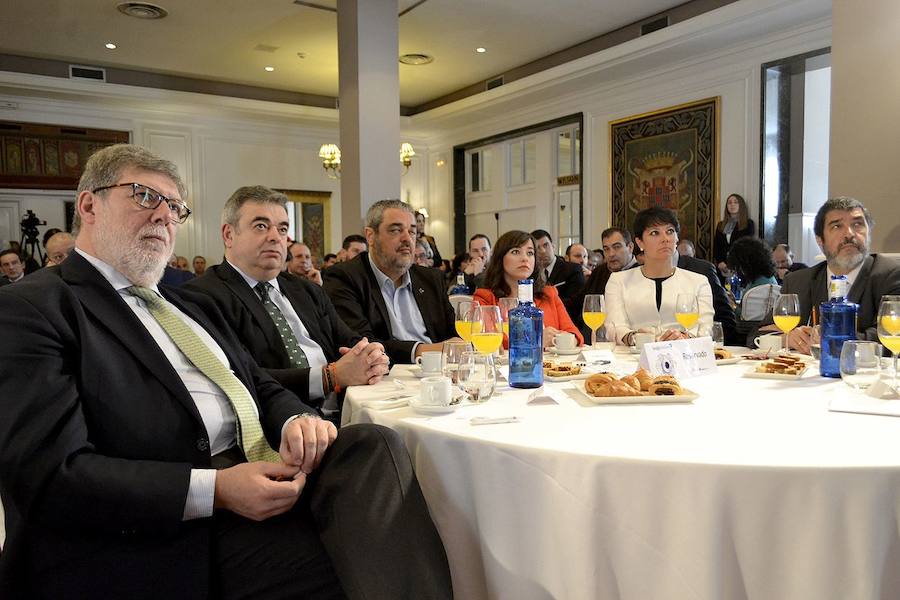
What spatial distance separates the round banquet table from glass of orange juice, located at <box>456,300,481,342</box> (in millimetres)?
451

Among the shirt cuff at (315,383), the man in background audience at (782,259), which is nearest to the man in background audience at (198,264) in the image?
the man in background audience at (782,259)

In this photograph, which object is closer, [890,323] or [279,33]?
[890,323]

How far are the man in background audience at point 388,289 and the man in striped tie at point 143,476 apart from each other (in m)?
1.49

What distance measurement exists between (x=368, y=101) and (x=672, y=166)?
4.56 m

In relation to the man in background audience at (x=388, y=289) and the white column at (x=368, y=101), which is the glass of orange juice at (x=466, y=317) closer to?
the man in background audience at (x=388, y=289)

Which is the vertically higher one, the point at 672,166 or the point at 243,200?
the point at 672,166

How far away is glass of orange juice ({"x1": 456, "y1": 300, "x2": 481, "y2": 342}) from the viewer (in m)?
1.94

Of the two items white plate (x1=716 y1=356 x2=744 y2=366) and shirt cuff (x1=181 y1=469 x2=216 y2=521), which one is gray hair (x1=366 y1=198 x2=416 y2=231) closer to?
white plate (x1=716 y1=356 x2=744 y2=366)

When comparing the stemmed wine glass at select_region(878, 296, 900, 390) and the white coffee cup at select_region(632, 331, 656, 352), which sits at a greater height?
the stemmed wine glass at select_region(878, 296, 900, 390)

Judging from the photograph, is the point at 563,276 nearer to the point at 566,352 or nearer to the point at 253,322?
the point at 566,352

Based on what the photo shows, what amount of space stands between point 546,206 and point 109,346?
10415mm

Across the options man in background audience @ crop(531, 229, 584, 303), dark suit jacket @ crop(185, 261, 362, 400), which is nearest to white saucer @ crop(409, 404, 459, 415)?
dark suit jacket @ crop(185, 261, 362, 400)

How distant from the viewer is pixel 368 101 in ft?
21.0

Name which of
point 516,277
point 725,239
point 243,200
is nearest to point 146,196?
point 243,200
